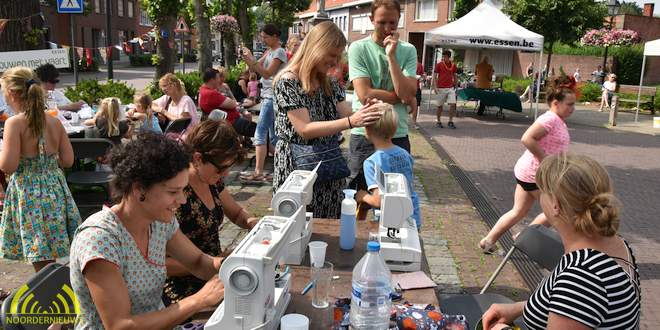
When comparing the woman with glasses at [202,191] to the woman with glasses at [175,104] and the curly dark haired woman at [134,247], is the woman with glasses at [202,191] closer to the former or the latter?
the curly dark haired woman at [134,247]

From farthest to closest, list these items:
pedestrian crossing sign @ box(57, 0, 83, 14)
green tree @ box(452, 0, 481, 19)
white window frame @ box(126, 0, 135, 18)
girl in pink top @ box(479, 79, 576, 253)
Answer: white window frame @ box(126, 0, 135, 18) → green tree @ box(452, 0, 481, 19) → pedestrian crossing sign @ box(57, 0, 83, 14) → girl in pink top @ box(479, 79, 576, 253)

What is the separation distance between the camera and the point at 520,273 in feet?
14.9

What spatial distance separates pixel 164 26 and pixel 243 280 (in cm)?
1210

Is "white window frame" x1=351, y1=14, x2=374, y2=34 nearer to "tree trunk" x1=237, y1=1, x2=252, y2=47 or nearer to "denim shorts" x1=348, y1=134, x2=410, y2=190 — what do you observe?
"tree trunk" x1=237, y1=1, x2=252, y2=47

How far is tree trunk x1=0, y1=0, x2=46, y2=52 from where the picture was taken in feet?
21.5

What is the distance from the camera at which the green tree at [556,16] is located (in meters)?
19.7

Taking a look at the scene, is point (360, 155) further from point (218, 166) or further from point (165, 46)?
point (165, 46)

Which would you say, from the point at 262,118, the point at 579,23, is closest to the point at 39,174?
the point at 262,118

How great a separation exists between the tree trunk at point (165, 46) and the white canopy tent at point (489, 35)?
652 cm

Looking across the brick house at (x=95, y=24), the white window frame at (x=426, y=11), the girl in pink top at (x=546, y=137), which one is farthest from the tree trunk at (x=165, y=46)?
the white window frame at (x=426, y=11)

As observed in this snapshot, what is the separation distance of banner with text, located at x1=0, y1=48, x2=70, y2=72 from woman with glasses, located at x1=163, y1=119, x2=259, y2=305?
5115 mm

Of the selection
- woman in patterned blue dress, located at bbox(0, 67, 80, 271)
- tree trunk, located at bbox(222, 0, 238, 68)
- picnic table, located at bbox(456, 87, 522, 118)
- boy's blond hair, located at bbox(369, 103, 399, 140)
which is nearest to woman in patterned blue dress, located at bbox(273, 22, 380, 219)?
boy's blond hair, located at bbox(369, 103, 399, 140)

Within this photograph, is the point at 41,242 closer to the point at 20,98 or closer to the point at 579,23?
the point at 20,98

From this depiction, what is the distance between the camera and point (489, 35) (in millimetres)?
13133
